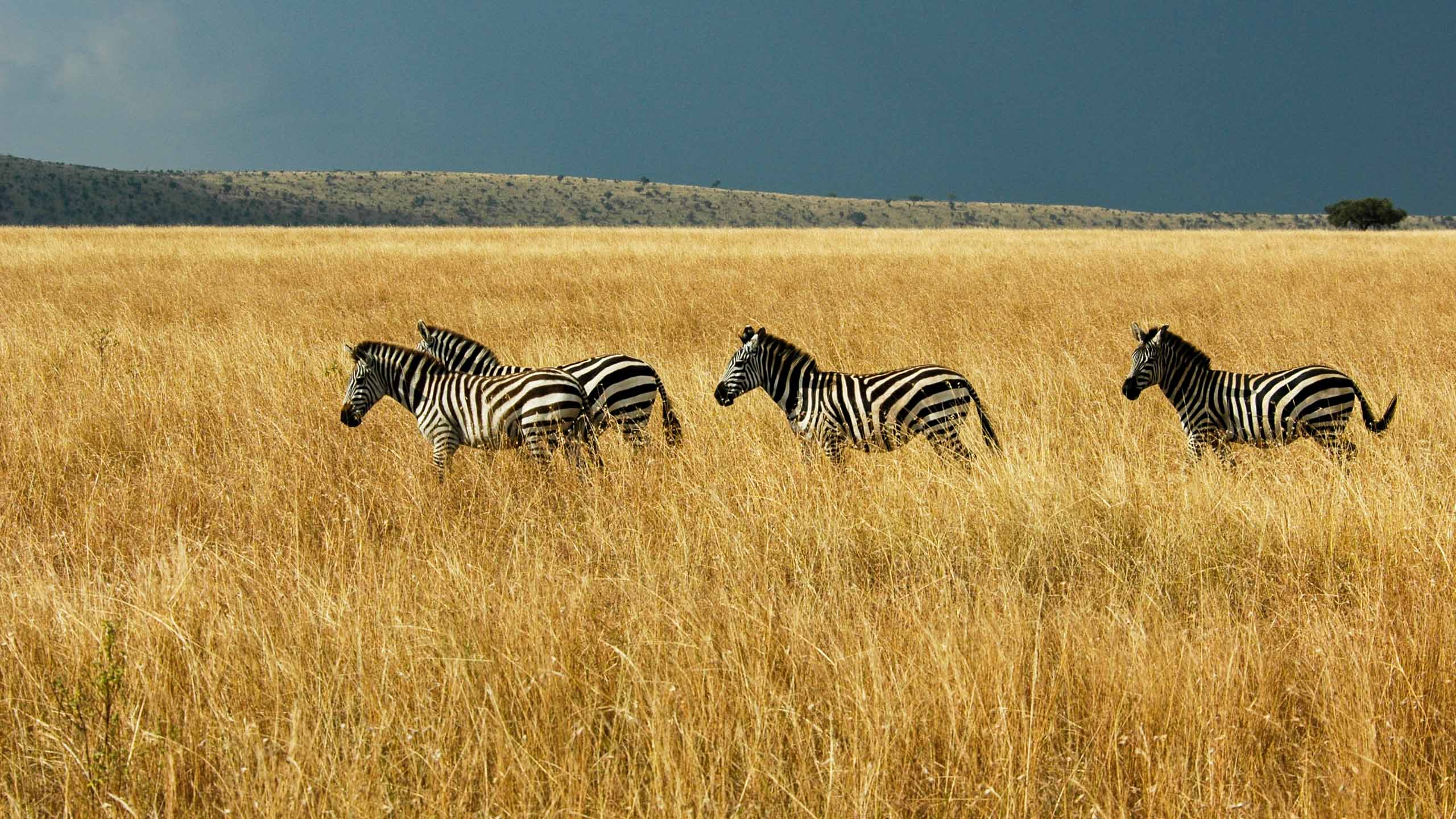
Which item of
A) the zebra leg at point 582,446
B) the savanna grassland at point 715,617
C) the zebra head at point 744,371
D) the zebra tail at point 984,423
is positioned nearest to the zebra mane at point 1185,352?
the savanna grassland at point 715,617

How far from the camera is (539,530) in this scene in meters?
4.68

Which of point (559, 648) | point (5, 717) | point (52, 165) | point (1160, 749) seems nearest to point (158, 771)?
point (5, 717)

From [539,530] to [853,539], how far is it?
161 cm

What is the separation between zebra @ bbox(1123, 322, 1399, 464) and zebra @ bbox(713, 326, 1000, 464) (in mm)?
1265

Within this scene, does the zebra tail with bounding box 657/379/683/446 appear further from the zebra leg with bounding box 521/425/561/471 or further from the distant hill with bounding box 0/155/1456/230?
the distant hill with bounding box 0/155/1456/230

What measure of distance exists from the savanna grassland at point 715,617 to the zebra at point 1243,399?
0.75 feet

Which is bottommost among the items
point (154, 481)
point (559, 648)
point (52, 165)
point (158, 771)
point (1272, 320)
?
point (158, 771)

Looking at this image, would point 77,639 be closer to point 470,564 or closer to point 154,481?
point 470,564

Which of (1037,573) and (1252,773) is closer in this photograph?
(1252,773)

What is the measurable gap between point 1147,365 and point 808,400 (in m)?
2.29

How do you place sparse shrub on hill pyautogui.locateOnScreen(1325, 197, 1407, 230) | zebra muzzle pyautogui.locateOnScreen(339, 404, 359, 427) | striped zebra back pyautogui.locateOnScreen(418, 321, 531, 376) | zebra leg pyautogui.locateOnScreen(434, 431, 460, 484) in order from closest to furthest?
zebra leg pyautogui.locateOnScreen(434, 431, 460, 484), zebra muzzle pyautogui.locateOnScreen(339, 404, 359, 427), striped zebra back pyautogui.locateOnScreen(418, 321, 531, 376), sparse shrub on hill pyautogui.locateOnScreen(1325, 197, 1407, 230)

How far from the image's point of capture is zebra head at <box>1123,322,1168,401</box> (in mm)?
6113

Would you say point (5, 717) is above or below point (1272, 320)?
below

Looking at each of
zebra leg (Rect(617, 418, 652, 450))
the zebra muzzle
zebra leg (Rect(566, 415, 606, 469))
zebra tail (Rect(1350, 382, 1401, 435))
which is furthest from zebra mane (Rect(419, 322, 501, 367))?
zebra tail (Rect(1350, 382, 1401, 435))
